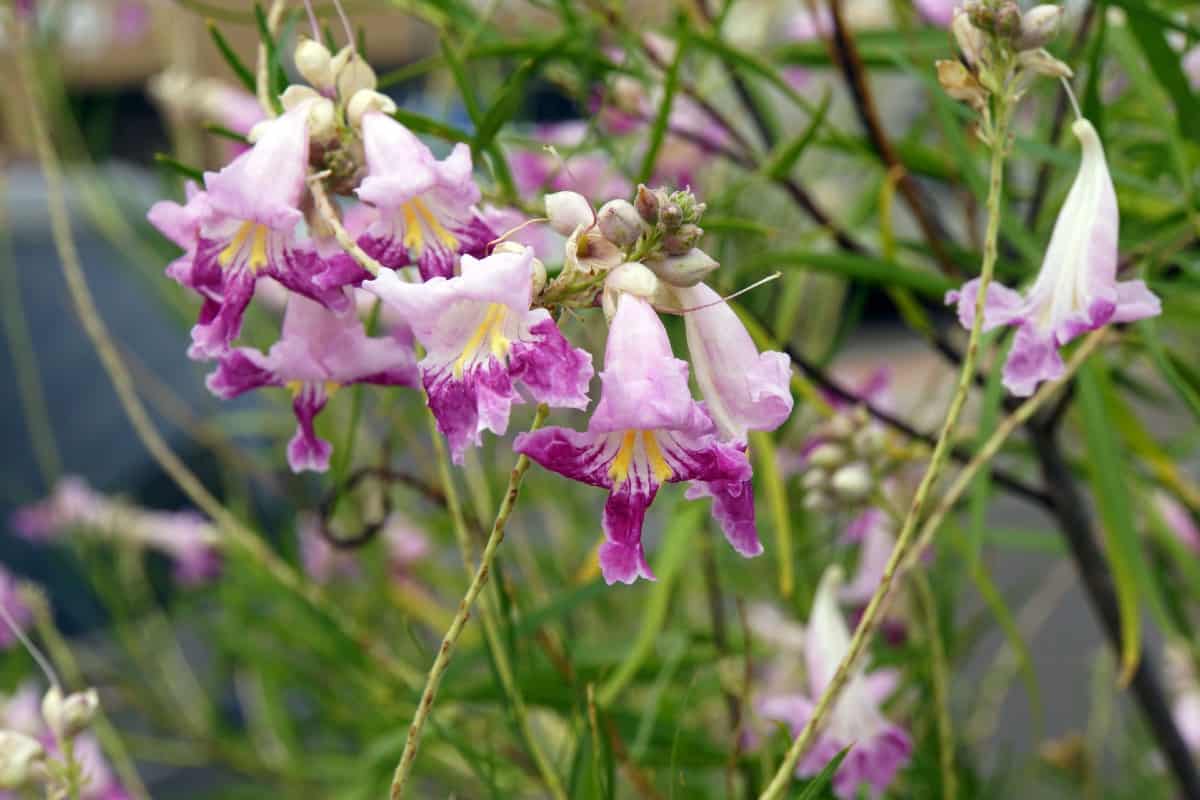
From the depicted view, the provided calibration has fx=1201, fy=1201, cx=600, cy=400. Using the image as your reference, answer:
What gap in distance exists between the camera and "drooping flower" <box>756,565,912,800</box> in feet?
1.34

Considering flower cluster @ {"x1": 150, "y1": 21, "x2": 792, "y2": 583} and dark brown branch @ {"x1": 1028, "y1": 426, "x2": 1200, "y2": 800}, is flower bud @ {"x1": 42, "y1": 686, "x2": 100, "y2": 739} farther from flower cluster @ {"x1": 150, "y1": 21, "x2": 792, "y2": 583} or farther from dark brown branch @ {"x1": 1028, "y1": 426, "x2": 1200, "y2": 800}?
dark brown branch @ {"x1": 1028, "y1": 426, "x2": 1200, "y2": 800}

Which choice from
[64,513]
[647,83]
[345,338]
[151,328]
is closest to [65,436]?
[151,328]

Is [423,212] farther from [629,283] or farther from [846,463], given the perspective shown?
[846,463]

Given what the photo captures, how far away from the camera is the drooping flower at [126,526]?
902 mm

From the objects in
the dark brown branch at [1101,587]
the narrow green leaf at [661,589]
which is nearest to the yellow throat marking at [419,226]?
the narrow green leaf at [661,589]

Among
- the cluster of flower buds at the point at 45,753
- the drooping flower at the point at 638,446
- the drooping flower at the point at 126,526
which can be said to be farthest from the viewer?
the drooping flower at the point at 126,526

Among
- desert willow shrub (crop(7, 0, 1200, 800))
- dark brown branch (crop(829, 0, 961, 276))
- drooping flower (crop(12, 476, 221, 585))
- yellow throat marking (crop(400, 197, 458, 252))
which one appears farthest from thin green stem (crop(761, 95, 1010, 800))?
drooping flower (crop(12, 476, 221, 585))

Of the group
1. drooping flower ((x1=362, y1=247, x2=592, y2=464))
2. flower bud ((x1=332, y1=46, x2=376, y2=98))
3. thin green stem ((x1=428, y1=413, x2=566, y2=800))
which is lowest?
thin green stem ((x1=428, y1=413, x2=566, y2=800))

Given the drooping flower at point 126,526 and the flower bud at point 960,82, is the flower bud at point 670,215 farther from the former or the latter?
the drooping flower at point 126,526

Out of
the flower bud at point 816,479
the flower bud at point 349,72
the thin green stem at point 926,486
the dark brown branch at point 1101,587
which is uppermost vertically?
the flower bud at point 349,72

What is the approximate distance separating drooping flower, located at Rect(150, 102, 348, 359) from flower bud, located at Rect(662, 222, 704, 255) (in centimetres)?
7

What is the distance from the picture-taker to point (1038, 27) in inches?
10.0

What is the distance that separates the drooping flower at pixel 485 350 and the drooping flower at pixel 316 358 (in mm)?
53

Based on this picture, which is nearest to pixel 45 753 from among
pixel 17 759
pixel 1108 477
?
pixel 17 759
